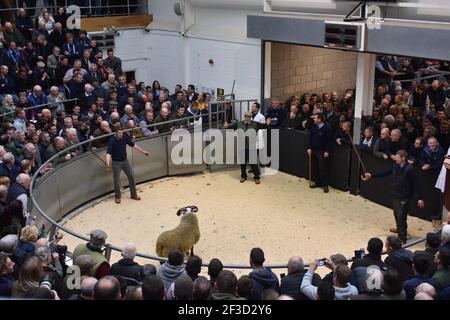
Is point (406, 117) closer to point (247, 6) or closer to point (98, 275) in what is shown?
point (247, 6)

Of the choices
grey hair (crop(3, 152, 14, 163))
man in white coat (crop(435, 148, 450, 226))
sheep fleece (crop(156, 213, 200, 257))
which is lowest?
sheep fleece (crop(156, 213, 200, 257))

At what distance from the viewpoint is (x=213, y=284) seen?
6.19 metres

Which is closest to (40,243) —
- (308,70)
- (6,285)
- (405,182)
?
(6,285)

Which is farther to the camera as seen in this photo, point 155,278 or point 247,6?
point 247,6

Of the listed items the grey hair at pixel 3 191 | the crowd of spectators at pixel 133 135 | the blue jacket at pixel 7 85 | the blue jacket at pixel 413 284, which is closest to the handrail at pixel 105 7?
the crowd of spectators at pixel 133 135

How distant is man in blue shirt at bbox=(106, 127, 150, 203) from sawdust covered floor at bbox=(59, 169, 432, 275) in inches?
17.2

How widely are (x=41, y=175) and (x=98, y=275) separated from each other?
5076 millimetres

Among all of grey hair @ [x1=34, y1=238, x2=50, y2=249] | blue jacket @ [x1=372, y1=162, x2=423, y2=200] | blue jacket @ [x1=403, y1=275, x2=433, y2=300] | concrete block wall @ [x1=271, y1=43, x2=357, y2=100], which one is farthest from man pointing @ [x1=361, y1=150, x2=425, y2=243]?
grey hair @ [x1=34, y1=238, x2=50, y2=249]

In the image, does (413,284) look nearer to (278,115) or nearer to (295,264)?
(295,264)

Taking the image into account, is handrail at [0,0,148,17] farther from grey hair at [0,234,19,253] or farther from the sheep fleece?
grey hair at [0,234,19,253]

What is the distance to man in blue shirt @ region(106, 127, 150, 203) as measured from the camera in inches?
487

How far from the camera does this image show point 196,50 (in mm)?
17328

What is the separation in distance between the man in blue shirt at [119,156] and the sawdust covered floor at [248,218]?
44 centimetres
